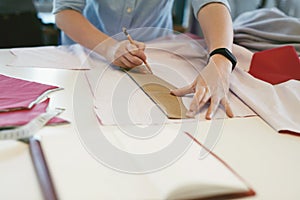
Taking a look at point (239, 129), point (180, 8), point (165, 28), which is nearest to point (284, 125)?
point (239, 129)

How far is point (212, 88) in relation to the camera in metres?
0.84

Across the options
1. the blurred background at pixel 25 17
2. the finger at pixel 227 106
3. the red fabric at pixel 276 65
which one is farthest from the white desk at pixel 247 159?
the blurred background at pixel 25 17

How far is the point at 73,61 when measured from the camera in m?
1.05

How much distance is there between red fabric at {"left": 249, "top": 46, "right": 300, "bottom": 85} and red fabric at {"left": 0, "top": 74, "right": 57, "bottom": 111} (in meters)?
0.49

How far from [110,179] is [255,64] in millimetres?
594

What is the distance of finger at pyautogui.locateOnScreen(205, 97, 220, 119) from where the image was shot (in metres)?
0.76

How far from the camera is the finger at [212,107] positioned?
0.76m

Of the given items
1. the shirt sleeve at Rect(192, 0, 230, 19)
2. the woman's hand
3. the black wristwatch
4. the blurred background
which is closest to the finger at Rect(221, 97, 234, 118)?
the woman's hand

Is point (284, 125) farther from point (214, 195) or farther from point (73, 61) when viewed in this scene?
point (73, 61)

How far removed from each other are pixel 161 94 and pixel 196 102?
0.27 feet

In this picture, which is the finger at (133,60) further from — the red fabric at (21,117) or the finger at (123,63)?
the red fabric at (21,117)

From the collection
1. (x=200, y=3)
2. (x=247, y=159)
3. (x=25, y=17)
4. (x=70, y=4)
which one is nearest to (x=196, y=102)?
(x=247, y=159)

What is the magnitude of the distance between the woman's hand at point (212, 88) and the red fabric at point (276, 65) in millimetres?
97

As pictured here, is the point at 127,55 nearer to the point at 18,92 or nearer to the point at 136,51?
the point at 136,51
